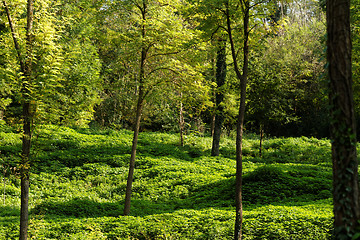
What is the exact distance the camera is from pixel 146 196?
40.4 feet

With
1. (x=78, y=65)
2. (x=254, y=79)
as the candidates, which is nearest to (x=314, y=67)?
(x=254, y=79)

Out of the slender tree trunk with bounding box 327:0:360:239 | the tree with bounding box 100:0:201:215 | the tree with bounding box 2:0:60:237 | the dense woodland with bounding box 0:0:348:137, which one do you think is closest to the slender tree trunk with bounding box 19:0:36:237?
the tree with bounding box 2:0:60:237

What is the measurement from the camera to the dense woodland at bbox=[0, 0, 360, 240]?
655 cm

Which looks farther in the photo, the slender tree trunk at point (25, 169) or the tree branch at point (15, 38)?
the slender tree trunk at point (25, 169)

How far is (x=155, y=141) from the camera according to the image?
19656 mm

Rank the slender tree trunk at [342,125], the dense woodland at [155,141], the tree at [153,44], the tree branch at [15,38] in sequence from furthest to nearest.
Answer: the tree at [153,44] → the dense woodland at [155,141] → the tree branch at [15,38] → the slender tree trunk at [342,125]

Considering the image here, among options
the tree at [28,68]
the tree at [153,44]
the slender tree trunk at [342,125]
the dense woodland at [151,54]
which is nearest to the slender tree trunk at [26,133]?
the tree at [28,68]

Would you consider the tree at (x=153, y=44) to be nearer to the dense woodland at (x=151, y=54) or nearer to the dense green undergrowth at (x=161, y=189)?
the dense woodland at (x=151, y=54)

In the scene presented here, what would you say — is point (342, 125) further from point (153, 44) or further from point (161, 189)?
point (161, 189)

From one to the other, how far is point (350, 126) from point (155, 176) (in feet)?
36.5

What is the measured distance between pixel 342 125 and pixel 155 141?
16426mm

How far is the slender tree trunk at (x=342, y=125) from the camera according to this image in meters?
3.58

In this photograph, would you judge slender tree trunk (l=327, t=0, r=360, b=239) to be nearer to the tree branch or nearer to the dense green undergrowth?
the dense green undergrowth

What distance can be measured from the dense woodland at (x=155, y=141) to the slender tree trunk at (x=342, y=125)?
3 cm
